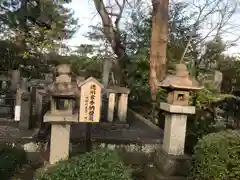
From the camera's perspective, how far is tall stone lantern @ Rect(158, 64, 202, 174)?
5281 mm

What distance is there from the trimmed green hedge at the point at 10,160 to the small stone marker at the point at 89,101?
1681 mm

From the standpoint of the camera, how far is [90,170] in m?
3.61

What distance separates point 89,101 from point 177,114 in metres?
1.80

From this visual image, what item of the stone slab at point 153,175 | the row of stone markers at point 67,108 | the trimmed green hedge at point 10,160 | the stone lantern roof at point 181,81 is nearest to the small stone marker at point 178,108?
the stone lantern roof at point 181,81

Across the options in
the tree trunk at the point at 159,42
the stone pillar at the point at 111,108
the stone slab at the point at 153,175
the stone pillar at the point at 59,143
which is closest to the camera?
the stone pillar at the point at 59,143

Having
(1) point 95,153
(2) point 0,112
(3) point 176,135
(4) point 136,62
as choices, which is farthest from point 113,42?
(1) point 95,153

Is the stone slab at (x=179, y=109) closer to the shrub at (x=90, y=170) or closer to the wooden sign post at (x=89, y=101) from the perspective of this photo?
the wooden sign post at (x=89, y=101)

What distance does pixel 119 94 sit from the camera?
30.5 ft

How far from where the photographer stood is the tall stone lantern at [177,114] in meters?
5.28

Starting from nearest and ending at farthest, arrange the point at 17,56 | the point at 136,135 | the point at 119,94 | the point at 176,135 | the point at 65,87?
the point at 65,87, the point at 176,135, the point at 136,135, the point at 119,94, the point at 17,56

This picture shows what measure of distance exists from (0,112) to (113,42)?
591cm

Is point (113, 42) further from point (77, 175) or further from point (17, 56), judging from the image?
point (77, 175)

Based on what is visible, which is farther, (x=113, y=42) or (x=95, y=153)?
(x=113, y=42)

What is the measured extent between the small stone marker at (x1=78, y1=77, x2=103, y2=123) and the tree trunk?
19.0 ft
